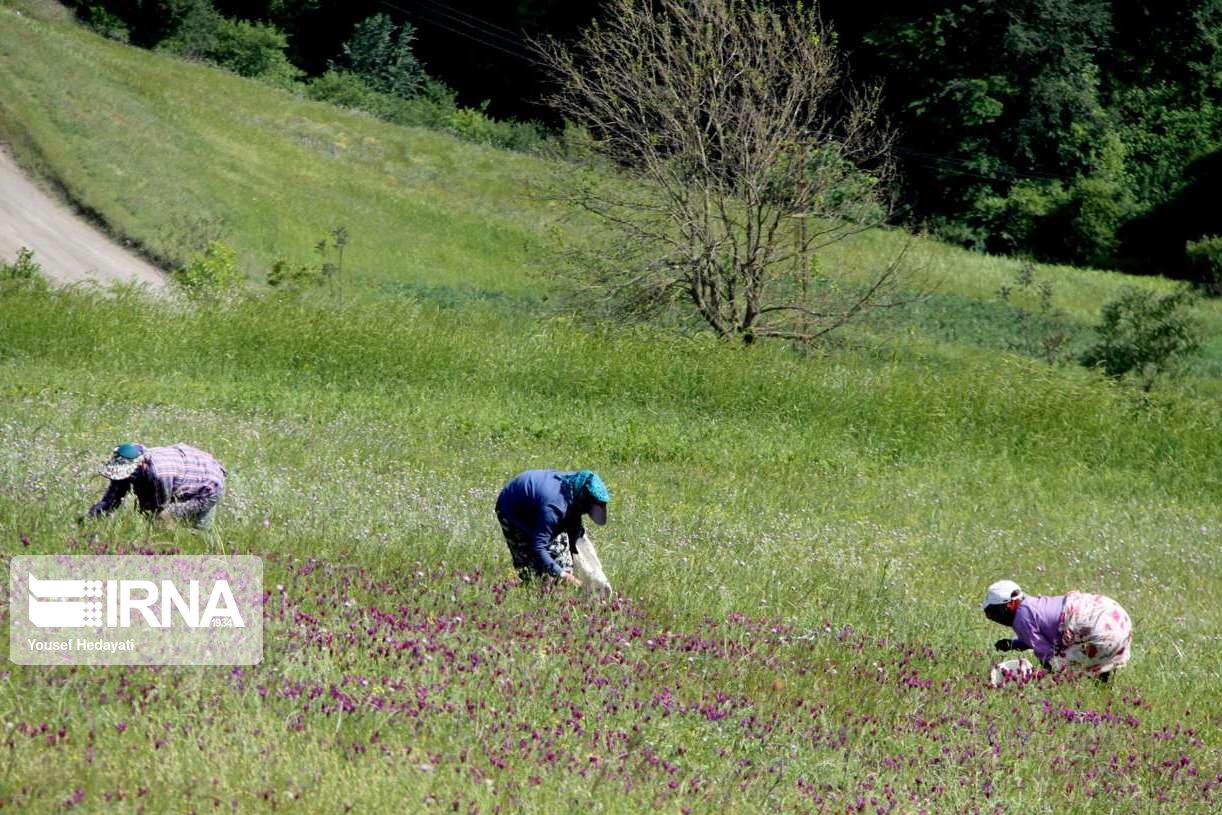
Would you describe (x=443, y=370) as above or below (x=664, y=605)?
below

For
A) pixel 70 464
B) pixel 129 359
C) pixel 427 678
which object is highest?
pixel 427 678

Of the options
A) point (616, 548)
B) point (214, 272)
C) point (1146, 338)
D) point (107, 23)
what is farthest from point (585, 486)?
point (107, 23)

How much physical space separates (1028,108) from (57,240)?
41.3 m

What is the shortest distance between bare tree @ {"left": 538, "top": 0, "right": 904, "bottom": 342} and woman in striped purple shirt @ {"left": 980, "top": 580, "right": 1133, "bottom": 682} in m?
17.7

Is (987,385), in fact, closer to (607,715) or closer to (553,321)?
(553,321)

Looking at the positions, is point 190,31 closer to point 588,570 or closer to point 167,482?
point 167,482

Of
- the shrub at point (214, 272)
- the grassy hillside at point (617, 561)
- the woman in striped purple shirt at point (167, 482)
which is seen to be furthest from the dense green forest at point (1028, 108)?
the woman in striped purple shirt at point (167, 482)

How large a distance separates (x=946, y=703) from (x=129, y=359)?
15.7m

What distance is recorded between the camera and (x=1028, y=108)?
60.1m

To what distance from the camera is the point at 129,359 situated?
21.3 meters

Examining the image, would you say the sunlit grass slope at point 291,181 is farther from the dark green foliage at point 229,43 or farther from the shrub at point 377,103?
the dark green foliage at point 229,43

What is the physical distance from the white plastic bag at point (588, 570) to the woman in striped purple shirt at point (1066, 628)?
2.68 meters

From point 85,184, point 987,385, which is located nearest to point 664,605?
point 987,385

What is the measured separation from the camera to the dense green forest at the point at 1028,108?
5859 cm
